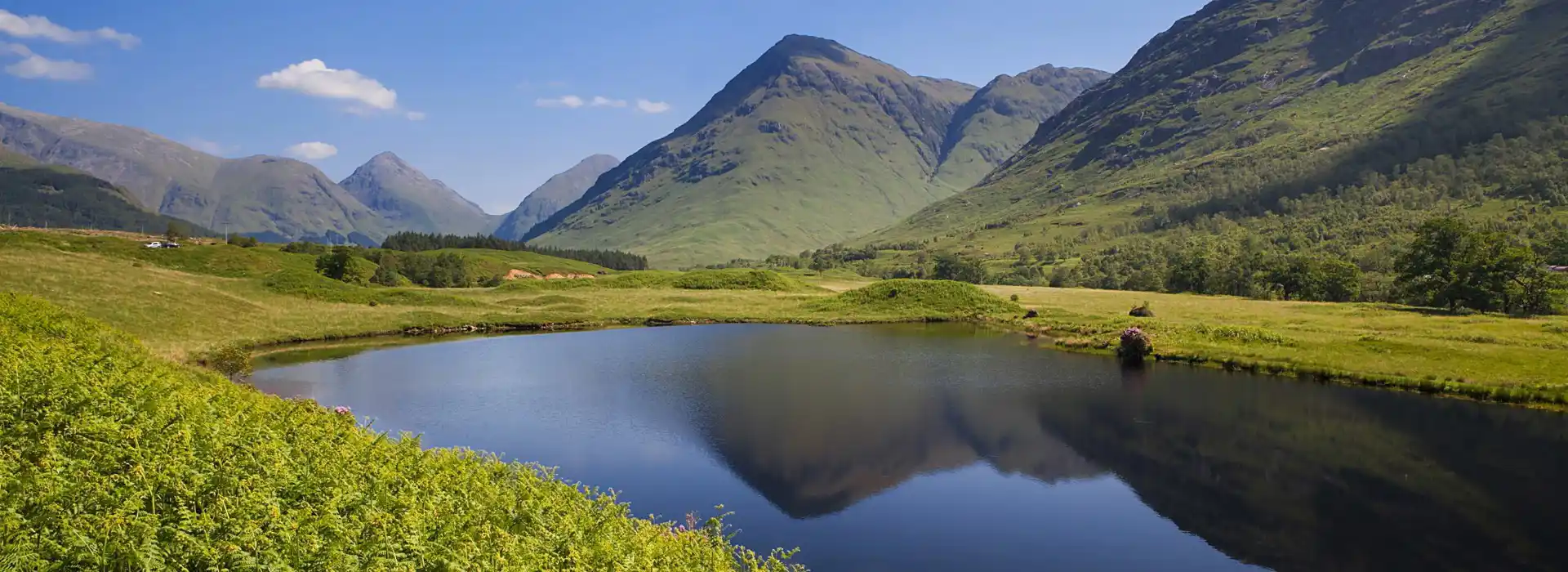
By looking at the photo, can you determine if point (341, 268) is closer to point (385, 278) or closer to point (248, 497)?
point (385, 278)

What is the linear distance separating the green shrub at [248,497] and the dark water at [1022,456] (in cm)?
1024

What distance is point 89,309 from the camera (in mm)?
58281

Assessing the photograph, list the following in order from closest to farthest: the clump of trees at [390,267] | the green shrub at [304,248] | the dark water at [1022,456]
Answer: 1. the dark water at [1022,456]
2. the clump of trees at [390,267]
3. the green shrub at [304,248]

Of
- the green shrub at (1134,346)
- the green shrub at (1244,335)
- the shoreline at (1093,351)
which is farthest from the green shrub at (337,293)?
the green shrub at (1244,335)

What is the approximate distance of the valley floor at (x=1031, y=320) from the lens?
5172 centimetres

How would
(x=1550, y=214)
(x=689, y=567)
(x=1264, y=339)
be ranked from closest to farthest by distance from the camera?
(x=689, y=567) → (x=1264, y=339) → (x=1550, y=214)

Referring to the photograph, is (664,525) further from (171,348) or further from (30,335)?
(171,348)

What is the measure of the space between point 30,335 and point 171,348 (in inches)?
1174

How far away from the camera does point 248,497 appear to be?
43.6 feet

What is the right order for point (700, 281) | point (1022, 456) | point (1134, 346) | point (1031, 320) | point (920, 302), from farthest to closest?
point (700, 281), point (920, 302), point (1031, 320), point (1134, 346), point (1022, 456)

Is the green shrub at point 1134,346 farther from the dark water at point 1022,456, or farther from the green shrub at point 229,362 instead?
the green shrub at point 229,362

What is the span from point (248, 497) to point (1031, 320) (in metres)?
91.5

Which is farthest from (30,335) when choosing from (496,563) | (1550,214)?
(1550,214)

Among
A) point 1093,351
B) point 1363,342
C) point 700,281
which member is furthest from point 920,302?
point 1363,342
